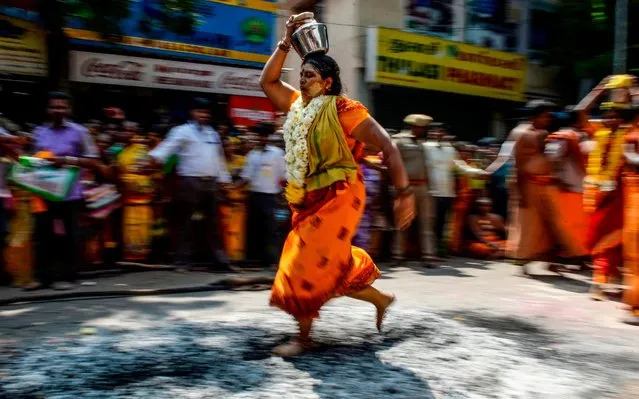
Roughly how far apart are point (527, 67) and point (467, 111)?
2037 mm

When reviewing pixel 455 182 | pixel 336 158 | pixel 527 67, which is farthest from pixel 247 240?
pixel 527 67

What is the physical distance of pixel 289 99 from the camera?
4074 mm

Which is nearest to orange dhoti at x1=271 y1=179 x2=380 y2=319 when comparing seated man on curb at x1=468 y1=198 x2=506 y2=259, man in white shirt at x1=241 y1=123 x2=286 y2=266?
man in white shirt at x1=241 y1=123 x2=286 y2=266

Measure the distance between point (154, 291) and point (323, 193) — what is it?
255 cm

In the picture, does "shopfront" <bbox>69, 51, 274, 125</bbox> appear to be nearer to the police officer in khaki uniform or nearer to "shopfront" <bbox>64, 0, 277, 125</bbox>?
"shopfront" <bbox>64, 0, 277, 125</bbox>

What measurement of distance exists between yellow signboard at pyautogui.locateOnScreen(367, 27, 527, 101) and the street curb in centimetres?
963

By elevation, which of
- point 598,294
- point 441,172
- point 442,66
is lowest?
point 598,294

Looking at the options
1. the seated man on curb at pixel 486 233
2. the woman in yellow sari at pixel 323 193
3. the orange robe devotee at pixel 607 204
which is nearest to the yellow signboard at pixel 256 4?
the seated man on curb at pixel 486 233

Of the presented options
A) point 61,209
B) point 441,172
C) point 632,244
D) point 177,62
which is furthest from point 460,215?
point 177,62

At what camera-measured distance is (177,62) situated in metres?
13.8

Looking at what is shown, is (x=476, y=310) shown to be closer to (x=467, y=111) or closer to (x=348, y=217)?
(x=348, y=217)

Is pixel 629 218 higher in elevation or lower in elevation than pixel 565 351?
higher

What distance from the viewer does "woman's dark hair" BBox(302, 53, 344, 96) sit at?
3.74m

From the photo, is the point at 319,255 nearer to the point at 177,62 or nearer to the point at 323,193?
the point at 323,193
